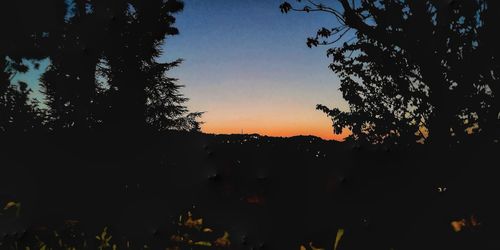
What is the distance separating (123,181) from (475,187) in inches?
163

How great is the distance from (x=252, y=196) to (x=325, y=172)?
88 centimetres

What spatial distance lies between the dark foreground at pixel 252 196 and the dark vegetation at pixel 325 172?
0.05ft

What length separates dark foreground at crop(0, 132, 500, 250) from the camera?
14.2ft

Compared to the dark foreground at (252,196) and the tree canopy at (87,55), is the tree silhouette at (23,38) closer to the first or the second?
the tree canopy at (87,55)

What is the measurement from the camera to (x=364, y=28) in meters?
5.07

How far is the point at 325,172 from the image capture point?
4660 mm

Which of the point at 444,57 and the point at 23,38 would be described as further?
the point at 23,38

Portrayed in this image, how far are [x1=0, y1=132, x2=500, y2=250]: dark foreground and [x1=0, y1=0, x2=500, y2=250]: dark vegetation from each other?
0.01 meters

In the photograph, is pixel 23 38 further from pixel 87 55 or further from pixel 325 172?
pixel 325 172

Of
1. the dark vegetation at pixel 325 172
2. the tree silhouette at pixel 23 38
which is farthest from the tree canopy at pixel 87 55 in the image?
the dark vegetation at pixel 325 172

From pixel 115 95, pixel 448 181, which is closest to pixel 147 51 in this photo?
pixel 115 95

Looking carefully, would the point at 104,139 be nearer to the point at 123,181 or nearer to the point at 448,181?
the point at 123,181

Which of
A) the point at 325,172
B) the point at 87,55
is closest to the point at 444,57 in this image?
the point at 325,172

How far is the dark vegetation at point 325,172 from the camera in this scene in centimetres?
436
